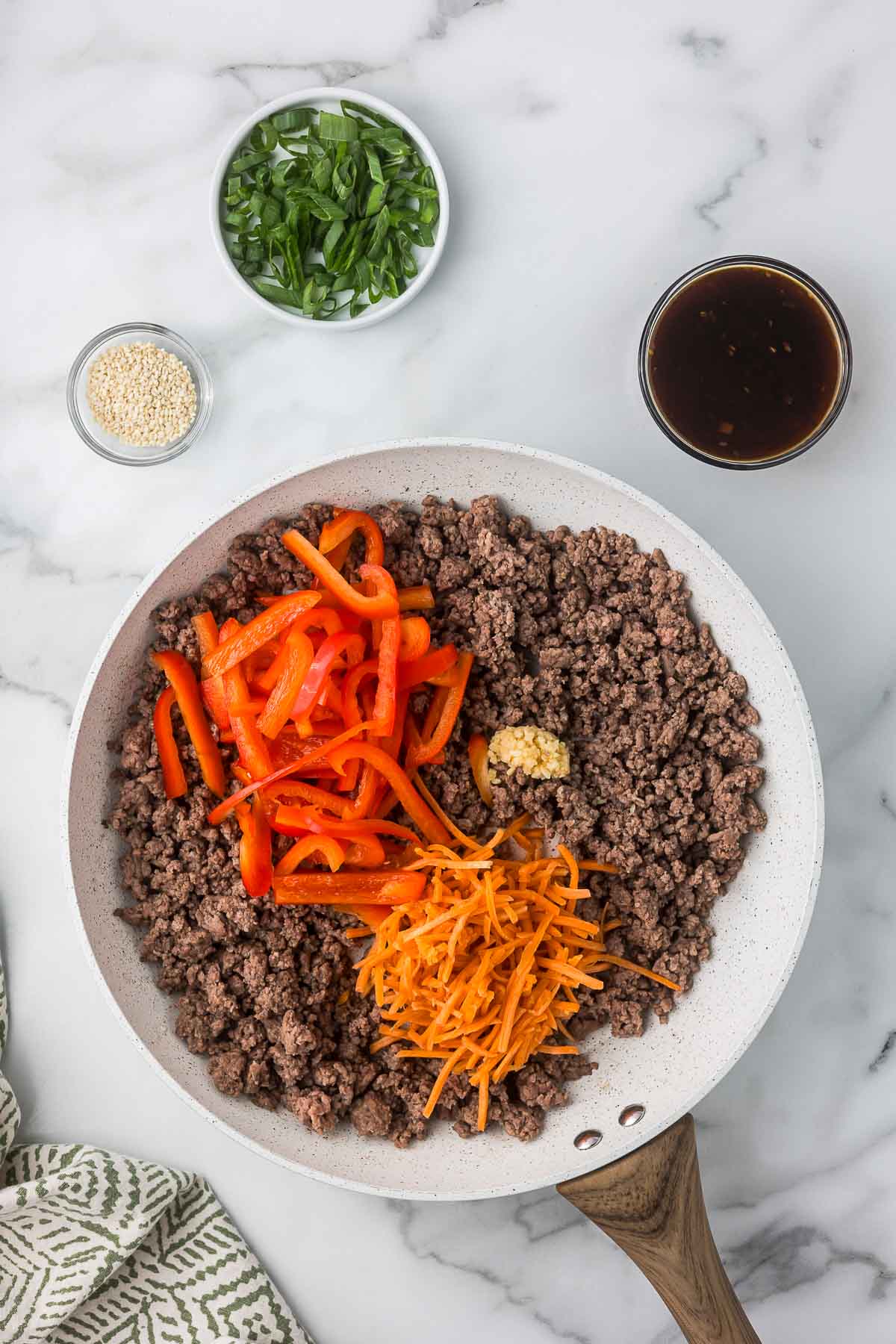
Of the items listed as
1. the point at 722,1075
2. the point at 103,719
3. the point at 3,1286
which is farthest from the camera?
the point at 3,1286

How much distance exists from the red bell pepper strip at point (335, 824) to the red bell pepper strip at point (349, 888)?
88 mm

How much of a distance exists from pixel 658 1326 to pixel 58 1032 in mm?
1590

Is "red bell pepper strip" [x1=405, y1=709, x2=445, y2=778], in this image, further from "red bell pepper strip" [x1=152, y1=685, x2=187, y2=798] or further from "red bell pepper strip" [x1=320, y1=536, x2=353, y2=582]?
"red bell pepper strip" [x1=152, y1=685, x2=187, y2=798]

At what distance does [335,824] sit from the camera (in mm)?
2105

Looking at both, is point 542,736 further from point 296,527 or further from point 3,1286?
point 3,1286

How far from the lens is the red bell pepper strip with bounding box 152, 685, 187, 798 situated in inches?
87.0

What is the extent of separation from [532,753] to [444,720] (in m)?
0.19

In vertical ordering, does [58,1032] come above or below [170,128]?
below

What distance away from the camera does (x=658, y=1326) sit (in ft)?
8.41

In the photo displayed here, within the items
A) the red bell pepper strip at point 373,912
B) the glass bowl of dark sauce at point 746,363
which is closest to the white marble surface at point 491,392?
the glass bowl of dark sauce at point 746,363

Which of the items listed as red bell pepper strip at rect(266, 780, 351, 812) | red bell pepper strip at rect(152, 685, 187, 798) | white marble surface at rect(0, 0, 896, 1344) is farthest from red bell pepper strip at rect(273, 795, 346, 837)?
white marble surface at rect(0, 0, 896, 1344)

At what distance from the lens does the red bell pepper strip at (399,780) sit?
209 centimetres

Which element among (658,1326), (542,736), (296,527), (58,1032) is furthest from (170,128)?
(658,1326)

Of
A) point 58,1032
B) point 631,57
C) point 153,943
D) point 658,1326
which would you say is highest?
point 631,57
